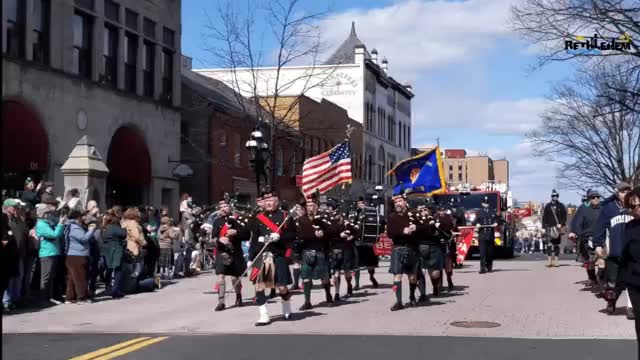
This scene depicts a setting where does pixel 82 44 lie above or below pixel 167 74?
below

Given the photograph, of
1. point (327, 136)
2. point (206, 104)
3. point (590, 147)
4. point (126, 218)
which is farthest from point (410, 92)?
point (126, 218)

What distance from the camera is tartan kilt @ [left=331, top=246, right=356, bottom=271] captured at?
15789 mm

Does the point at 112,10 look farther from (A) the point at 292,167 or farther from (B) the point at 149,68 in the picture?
(A) the point at 292,167

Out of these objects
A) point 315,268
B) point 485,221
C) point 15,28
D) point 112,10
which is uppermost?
point 112,10

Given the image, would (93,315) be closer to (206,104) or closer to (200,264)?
(200,264)

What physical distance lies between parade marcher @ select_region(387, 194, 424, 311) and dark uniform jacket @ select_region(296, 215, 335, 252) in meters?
1.09

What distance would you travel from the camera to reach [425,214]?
14680mm

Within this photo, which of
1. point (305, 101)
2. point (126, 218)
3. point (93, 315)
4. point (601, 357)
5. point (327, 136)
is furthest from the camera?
point (327, 136)

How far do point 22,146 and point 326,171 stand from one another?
8.28 meters

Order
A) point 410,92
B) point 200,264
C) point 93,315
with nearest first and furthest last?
point 93,315, point 200,264, point 410,92

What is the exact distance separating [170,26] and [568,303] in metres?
22.3

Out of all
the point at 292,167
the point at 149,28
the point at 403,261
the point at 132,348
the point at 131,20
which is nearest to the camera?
the point at 132,348

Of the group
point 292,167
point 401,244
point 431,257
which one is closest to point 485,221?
point 431,257

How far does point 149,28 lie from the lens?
31.8 metres
